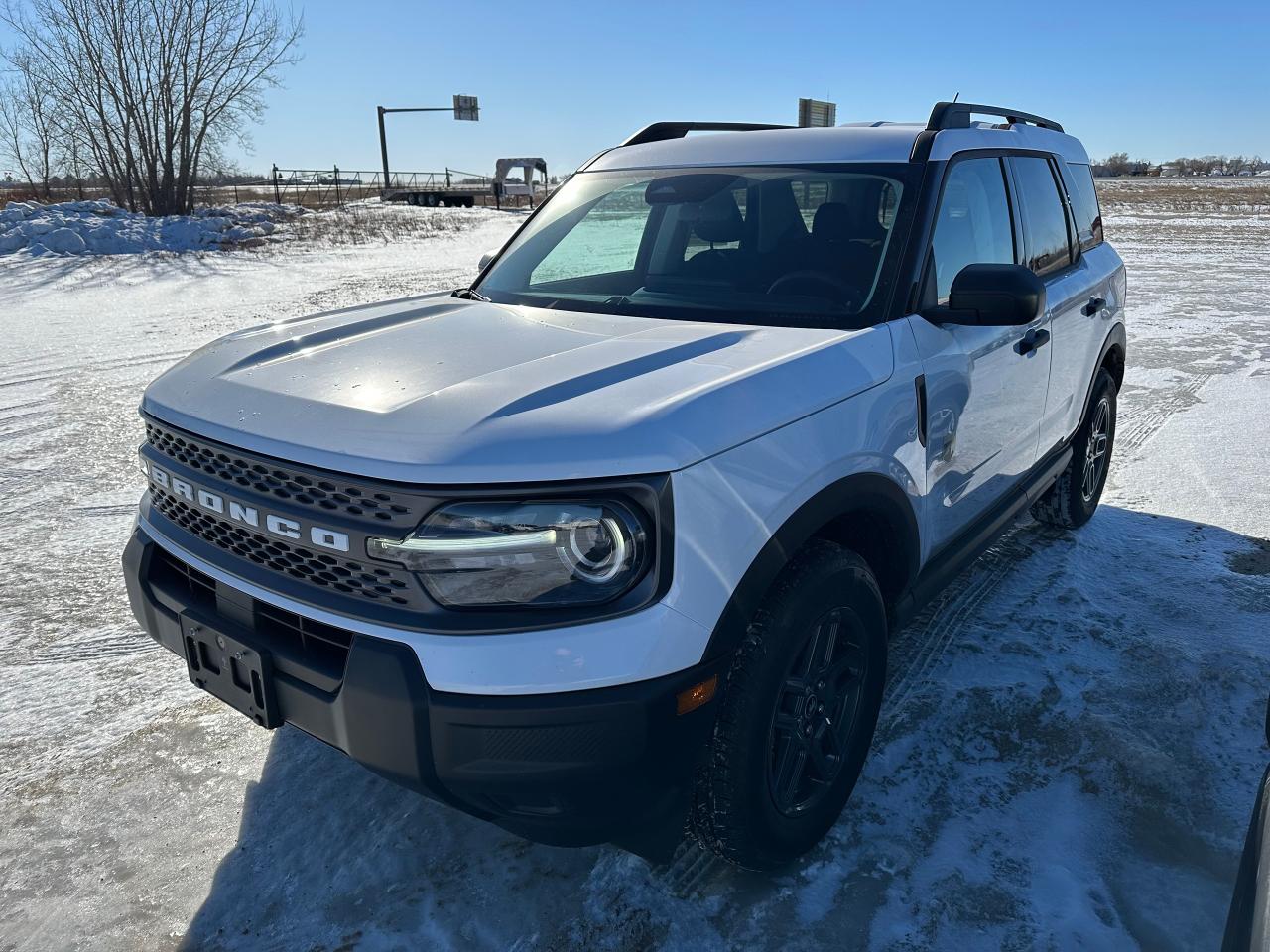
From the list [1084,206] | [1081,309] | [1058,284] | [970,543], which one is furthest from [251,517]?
[1084,206]

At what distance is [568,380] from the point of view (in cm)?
213

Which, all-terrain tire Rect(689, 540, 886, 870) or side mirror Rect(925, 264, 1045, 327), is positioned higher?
side mirror Rect(925, 264, 1045, 327)

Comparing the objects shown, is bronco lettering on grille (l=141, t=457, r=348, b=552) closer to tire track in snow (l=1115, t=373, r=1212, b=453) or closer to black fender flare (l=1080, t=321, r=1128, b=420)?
black fender flare (l=1080, t=321, r=1128, b=420)

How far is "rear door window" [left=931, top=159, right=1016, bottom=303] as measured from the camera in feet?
9.63

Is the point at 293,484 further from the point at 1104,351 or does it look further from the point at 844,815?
the point at 1104,351

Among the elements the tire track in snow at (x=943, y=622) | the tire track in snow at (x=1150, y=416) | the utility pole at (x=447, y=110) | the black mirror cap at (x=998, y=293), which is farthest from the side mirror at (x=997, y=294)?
the utility pole at (x=447, y=110)

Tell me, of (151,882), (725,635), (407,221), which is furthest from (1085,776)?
(407,221)

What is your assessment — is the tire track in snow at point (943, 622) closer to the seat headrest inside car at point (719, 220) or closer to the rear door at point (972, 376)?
the rear door at point (972, 376)

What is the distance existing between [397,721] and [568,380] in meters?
0.83

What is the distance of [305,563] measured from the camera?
202cm

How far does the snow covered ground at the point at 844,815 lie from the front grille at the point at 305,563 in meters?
0.90

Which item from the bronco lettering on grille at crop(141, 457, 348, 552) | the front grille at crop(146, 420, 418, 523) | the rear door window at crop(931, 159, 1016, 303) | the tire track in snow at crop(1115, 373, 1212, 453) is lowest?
the tire track in snow at crop(1115, 373, 1212, 453)

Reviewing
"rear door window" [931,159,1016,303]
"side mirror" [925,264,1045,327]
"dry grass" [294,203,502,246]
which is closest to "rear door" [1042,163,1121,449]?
"rear door window" [931,159,1016,303]

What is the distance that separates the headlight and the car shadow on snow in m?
0.96
